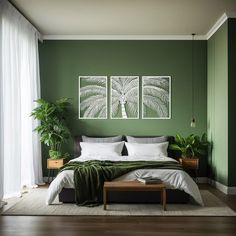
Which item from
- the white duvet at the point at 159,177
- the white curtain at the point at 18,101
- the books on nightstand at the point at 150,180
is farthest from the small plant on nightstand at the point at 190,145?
the white curtain at the point at 18,101

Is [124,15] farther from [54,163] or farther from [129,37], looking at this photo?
[54,163]

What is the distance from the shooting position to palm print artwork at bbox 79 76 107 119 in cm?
835

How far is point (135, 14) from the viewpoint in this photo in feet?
22.1

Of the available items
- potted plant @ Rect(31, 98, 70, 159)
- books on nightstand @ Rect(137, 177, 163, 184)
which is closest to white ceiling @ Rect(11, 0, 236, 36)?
potted plant @ Rect(31, 98, 70, 159)

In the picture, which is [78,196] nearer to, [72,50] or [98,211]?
[98,211]

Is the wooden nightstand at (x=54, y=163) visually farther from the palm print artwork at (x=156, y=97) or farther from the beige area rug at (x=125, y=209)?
the palm print artwork at (x=156, y=97)

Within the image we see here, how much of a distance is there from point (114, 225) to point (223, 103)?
3542 mm

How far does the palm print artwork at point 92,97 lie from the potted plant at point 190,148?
5.63 ft

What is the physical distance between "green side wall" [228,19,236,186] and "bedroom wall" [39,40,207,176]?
5.12ft

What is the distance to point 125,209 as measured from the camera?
5.48 m

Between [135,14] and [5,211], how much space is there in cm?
397

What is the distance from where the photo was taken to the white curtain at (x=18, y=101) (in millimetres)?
6188

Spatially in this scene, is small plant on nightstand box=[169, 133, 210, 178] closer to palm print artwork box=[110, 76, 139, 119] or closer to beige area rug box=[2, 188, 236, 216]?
palm print artwork box=[110, 76, 139, 119]

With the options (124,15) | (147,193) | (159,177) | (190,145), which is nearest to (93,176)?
(147,193)
